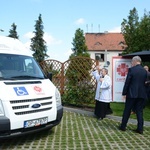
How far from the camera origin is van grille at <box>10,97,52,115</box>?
5.17 metres

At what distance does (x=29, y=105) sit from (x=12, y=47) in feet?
6.32

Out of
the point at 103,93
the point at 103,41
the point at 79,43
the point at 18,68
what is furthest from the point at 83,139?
the point at 103,41

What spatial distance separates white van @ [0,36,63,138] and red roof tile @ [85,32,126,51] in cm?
5372

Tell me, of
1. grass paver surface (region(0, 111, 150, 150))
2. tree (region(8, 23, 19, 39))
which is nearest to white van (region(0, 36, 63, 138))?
grass paver surface (region(0, 111, 150, 150))

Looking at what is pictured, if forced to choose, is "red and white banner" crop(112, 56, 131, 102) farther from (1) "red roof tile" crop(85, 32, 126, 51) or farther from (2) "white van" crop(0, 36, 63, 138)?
(1) "red roof tile" crop(85, 32, 126, 51)

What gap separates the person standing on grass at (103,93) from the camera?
797cm

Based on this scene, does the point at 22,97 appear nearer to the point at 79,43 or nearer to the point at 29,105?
the point at 29,105

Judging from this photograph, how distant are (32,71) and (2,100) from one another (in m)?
1.68

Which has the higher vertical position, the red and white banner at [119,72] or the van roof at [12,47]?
the van roof at [12,47]

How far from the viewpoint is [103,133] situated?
257 inches

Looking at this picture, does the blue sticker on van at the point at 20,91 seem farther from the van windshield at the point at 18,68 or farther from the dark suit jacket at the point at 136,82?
the dark suit jacket at the point at 136,82

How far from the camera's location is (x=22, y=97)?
5301mm

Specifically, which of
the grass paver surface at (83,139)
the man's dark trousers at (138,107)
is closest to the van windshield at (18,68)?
the grass paver surface at (83,139)

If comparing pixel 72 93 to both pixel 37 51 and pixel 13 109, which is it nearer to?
pixel 13 109
